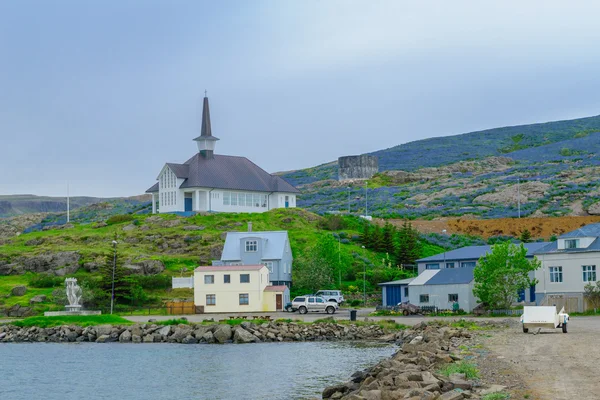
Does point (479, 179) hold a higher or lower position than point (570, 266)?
higher

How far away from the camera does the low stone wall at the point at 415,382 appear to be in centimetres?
1756

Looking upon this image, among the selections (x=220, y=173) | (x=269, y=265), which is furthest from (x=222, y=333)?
(x=220, y=173)

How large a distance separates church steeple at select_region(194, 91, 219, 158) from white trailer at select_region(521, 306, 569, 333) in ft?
208

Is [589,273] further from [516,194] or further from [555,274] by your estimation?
[516,194]

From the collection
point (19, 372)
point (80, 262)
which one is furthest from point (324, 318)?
point (80, 262)

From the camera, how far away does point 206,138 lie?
3807 inches

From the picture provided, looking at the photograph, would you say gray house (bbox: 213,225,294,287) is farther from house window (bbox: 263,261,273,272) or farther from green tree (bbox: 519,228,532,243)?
green tree (bbox: 519,228,532,243)

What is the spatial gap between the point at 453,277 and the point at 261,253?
66.4 feet

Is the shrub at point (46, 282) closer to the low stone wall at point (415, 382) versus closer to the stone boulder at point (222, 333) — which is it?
the stone boulder at point (222, 333)

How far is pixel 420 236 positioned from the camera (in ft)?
298

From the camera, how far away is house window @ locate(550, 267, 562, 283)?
2279 inches

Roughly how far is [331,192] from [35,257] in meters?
75.2

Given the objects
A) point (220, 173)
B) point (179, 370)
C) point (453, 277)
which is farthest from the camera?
point (220, 173)

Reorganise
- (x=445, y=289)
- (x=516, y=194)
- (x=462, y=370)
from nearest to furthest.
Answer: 1. (x=462, y=370)
2. (x=445, y=289)
3. (x=516, y=194)
